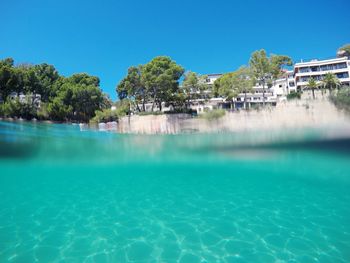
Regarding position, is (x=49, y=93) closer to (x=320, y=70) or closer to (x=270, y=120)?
(x=270, y=120)

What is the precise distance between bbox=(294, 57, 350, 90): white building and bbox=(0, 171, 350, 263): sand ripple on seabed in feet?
139

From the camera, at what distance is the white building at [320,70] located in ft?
149

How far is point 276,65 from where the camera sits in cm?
3459

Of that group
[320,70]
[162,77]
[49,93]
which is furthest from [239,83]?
[49,93]

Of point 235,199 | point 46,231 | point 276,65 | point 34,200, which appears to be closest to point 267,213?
point 235,199

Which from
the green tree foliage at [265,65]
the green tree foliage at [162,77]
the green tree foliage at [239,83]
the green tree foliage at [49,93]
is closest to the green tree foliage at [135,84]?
the green tree foliage at [162,77]

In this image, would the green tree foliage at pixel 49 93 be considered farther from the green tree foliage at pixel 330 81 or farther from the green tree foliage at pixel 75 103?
the green tree foliage at pixel 330 81

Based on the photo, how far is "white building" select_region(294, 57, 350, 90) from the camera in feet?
149

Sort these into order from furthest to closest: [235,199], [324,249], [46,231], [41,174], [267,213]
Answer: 1. [41,174]
2. [235,199]
3. [267,213]
4. [46,231]
5. [324,249]

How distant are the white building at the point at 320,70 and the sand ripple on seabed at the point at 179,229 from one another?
42450mm

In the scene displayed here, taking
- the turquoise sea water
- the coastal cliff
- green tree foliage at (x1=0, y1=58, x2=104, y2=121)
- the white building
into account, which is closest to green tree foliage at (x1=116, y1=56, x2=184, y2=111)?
the coastal cliff

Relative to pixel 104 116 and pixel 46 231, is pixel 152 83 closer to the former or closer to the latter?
pixel 104 116

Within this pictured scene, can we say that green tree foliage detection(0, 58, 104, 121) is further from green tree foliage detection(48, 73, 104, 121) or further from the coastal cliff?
the coastal cliff

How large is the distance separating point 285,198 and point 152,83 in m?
27.5
